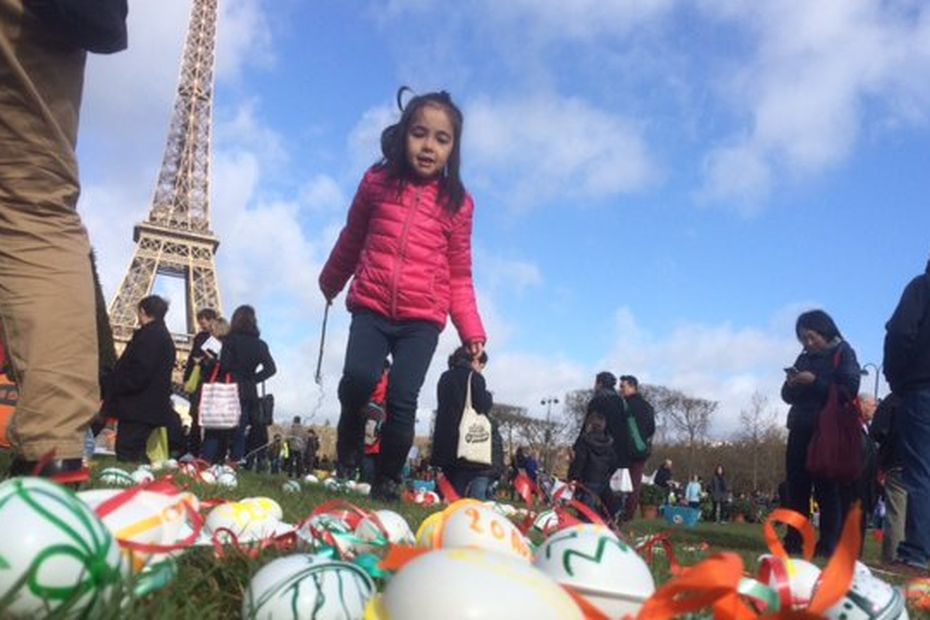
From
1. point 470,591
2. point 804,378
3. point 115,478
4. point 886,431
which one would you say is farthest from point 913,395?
point 470,591

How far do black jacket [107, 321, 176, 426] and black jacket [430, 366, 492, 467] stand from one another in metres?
2.75

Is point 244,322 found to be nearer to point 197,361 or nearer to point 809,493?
point 197,361

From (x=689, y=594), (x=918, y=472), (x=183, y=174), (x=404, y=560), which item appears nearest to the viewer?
(x=689, y=594)

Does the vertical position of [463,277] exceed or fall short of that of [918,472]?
it exceeds it

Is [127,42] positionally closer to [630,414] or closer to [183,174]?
[630,414]

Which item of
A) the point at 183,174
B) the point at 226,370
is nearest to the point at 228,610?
the point at 226,370

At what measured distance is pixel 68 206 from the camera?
10.7 feet

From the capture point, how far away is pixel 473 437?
758cm

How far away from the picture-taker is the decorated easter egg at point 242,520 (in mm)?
2646

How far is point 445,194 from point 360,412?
1398 millimetres

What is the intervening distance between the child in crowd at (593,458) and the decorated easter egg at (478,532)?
771 centimetres

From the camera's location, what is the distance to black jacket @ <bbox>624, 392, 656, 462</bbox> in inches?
445

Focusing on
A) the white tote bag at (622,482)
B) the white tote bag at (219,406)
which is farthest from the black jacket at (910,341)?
the white tote bag at (219,406)

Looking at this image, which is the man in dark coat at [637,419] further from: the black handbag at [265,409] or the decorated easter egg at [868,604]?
the decorated easter egg at [868,604]
